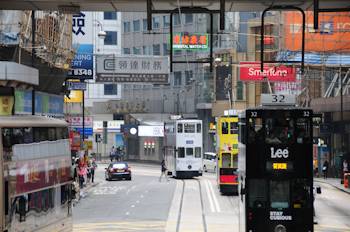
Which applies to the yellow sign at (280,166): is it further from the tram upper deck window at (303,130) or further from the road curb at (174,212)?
the road curb at (174,212)

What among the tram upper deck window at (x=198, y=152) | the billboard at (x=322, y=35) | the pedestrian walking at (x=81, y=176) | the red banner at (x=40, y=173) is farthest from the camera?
the tram upper deck window at (x=198, y=152)

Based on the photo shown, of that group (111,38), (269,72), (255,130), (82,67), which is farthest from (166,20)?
(255,130)

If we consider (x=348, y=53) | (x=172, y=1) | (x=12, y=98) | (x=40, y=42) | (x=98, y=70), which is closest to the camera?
(x=172, y=1)

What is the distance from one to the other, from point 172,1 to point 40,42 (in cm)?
1833

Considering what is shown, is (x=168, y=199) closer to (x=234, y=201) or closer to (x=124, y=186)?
(x=234, y=201)

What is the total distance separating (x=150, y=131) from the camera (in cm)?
7269

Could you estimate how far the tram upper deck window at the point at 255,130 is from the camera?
1691 centimetres

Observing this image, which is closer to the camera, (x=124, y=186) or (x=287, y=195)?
(x=287, y=195)

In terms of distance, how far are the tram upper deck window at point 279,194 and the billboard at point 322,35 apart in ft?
102

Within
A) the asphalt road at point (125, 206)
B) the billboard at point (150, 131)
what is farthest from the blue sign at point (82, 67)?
the billboard at point (150, 131)

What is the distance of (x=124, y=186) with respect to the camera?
1773 inches

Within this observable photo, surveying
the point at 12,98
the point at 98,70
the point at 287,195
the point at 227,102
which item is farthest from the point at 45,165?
the point at 227,102

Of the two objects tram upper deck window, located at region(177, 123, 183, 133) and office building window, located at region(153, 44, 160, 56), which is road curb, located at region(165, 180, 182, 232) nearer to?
tram upper deck window, located at region(177, 123, 183, 133)

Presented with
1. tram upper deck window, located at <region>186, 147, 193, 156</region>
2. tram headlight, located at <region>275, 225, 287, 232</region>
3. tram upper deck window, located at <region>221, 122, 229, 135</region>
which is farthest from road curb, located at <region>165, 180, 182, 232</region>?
tram upper deck window, located at <region>186, 147, 193, 156</region>
